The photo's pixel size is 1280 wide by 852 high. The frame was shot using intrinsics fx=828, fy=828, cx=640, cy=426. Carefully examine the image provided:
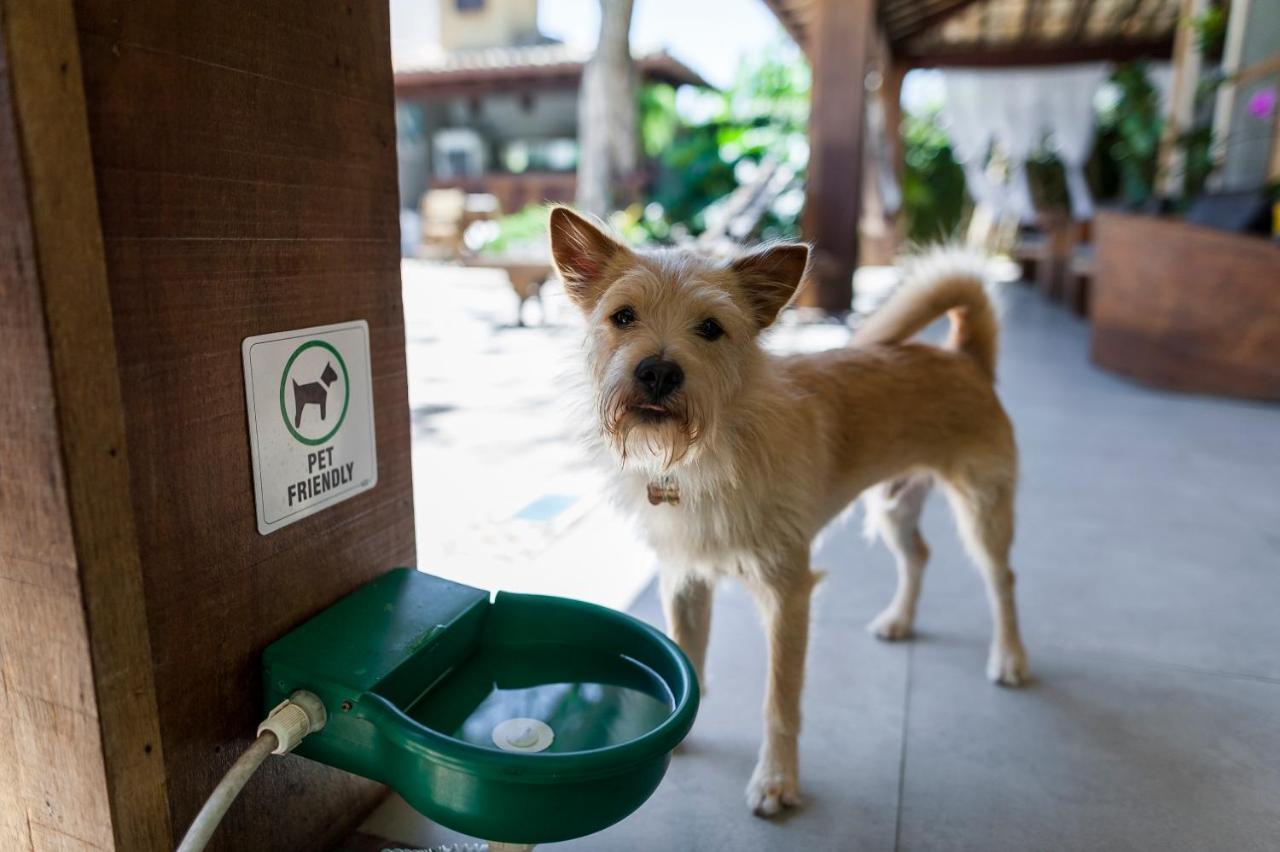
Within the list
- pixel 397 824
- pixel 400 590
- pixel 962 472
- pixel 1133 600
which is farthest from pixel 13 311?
pixel 1133 600

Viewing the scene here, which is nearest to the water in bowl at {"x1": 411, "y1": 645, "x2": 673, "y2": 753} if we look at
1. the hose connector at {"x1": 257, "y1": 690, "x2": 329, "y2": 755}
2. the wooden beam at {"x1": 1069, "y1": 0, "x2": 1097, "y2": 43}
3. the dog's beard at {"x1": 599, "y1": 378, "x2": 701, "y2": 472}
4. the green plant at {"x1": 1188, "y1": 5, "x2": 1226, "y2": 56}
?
the hose connector at {"x1": 257, "y1": 690, "x2": 329, "y2": 755}

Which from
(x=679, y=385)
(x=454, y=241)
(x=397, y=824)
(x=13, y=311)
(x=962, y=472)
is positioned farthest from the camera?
(x=454, y=241)

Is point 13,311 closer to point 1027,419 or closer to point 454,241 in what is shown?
point 1027,419

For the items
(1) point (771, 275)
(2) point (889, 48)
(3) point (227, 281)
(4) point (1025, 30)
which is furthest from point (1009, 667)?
(4) point (1025, 30)

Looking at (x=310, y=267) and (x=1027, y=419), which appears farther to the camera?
(x=1027, y=419)

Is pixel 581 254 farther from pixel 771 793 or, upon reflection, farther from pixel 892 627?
pixel 892 627

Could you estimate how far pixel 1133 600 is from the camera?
2850 millimetres

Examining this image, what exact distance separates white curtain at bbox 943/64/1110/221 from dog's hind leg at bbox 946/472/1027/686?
41.2 feet

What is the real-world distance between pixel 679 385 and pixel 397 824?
112 cm

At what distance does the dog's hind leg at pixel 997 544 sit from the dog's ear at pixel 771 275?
2.97 feet

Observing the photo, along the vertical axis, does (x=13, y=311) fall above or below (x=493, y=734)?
above

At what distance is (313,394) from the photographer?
1.52 metres

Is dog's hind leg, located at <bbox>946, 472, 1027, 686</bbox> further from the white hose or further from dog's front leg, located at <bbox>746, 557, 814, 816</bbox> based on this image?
the white hose

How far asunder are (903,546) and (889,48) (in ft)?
42.3
